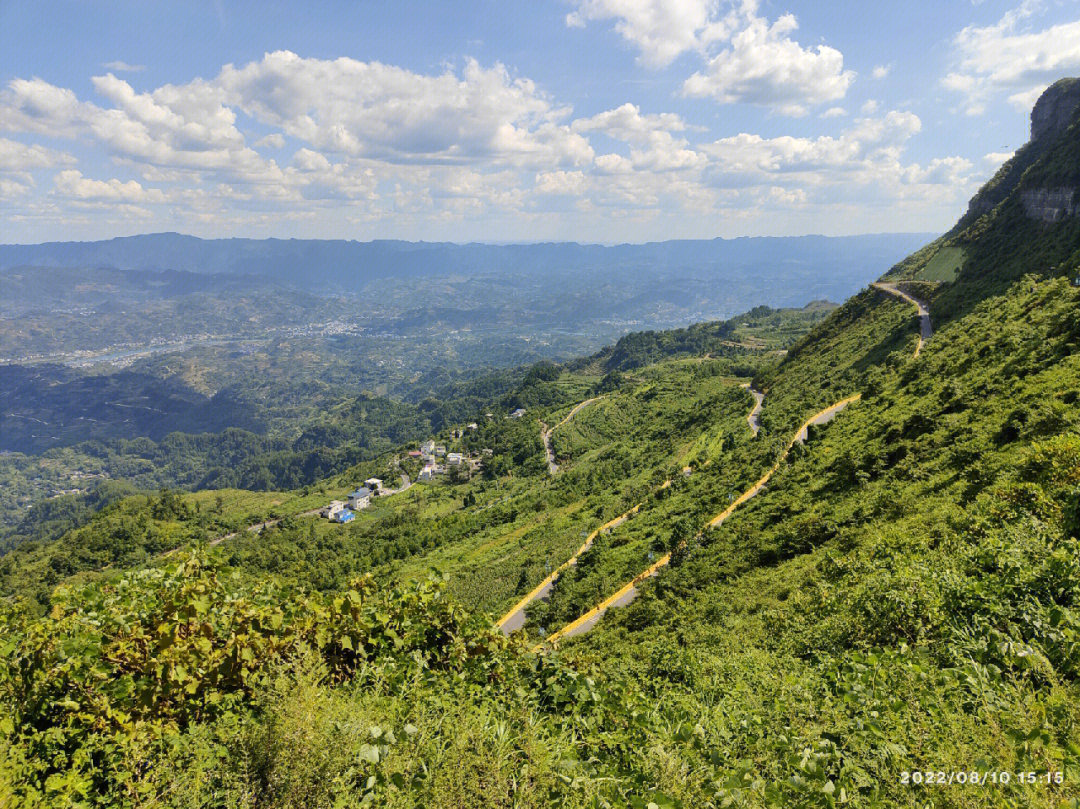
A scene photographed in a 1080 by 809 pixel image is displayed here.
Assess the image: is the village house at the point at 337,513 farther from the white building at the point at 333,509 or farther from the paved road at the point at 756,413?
the paved road at the point at 756,413

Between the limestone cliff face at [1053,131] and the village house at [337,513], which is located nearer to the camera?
the limestone cliff face at [1053,131]

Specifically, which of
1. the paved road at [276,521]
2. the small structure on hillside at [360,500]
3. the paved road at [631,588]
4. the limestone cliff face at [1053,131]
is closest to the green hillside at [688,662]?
the paved road at [631,588]

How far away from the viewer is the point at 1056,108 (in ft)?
218

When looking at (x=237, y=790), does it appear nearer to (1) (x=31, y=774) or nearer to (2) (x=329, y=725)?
(2) (x=329, y=725)

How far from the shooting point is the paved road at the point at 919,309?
3858 centimetres

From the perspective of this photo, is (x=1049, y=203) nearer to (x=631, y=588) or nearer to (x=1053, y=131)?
(x=1053, y=131)

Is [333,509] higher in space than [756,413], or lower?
lower

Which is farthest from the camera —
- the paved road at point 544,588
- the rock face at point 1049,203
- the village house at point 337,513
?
the village house at point 337,513

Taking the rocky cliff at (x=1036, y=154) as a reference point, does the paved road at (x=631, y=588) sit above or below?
below

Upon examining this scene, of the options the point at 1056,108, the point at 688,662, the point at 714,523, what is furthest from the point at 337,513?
the point at 1056,108

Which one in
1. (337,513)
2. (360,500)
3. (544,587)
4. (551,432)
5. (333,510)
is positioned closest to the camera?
(544,587)

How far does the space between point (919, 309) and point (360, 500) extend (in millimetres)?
79434

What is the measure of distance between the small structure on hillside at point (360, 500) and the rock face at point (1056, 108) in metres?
107

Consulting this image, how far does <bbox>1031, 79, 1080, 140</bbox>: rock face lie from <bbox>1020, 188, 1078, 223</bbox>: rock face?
2428 cm
